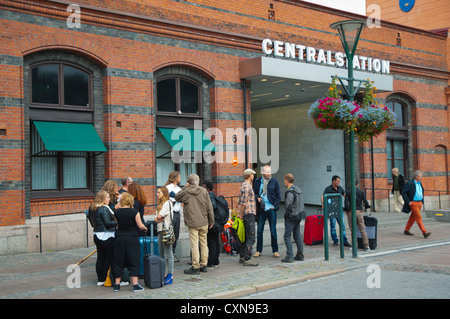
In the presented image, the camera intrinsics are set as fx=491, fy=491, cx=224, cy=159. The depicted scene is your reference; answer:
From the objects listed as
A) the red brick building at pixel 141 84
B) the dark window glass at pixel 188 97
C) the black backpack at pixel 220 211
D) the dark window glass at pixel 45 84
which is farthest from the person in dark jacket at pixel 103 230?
the dark window glass at pixel 188 97

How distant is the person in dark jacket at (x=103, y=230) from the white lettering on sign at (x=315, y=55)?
366 inches

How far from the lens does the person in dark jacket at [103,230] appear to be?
8.39 m

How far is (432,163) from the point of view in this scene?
23594 millimetres

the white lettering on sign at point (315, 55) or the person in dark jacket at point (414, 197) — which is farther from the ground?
the white lettering on sign at point (315, 55)

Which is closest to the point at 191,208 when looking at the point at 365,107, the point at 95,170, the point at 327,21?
the point at 365,107

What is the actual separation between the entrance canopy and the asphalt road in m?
7.38

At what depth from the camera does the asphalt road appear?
7615mm

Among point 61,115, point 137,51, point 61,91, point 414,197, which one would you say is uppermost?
point 137,51

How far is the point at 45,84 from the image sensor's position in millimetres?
13227

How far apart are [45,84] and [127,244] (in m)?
6.93

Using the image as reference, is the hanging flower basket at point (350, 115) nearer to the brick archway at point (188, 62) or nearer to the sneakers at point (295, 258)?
the sneakers at point (295, 258)

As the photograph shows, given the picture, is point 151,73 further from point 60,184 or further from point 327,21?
point 327,21

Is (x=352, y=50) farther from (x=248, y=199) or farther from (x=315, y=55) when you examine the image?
(x=315, y=55)

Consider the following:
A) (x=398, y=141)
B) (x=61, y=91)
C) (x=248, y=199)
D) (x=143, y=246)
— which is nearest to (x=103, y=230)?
(x=143, y=246)
